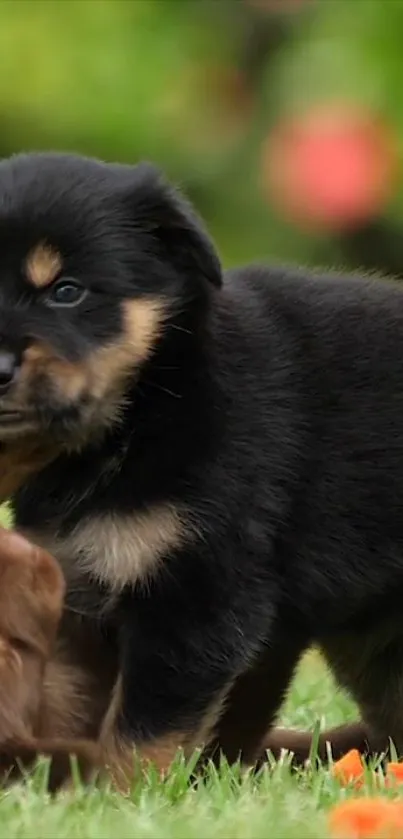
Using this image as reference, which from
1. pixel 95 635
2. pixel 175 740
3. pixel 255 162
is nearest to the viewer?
pixel 175 740

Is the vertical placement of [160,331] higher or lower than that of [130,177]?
lower

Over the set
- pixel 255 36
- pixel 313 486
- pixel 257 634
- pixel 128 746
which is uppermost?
pixel 255 36

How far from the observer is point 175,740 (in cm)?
349

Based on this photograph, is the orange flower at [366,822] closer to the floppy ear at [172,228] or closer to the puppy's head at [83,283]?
the puppy's head at [83,283]

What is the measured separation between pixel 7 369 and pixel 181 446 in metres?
0.47

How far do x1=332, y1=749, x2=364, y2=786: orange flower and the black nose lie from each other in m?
0.93

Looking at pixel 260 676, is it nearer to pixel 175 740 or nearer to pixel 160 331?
pixel 175 740

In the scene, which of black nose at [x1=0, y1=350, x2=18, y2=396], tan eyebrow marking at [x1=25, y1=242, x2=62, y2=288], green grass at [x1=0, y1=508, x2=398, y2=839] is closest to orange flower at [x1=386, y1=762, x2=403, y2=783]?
green grass at [x1=0, y1=508, x2=398, y2=839]

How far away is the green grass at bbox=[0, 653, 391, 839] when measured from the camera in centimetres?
269

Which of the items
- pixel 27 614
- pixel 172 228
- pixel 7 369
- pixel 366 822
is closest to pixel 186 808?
pixel 366 822

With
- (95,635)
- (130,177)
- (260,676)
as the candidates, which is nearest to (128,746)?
(95,635)

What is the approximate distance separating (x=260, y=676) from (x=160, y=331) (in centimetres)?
89

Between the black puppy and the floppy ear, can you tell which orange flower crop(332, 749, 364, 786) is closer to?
the black puppy

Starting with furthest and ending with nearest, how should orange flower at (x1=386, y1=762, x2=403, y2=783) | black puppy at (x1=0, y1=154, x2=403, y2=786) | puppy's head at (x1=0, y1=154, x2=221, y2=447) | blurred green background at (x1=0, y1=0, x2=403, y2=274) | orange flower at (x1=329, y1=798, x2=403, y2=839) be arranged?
blurred green background at (x1=0, y1=0, x2=403, y2=274)
black puppy at (x1=0, y1=154, x2=403, y2=786)
puppy's head at (x1=0, y1=154, x2=221, y2=447)
orange flower at (x1=386, y1=762, x2=403, y2=783)
orange flower at (x1=329, y1=798, x2=403, y2=839)
